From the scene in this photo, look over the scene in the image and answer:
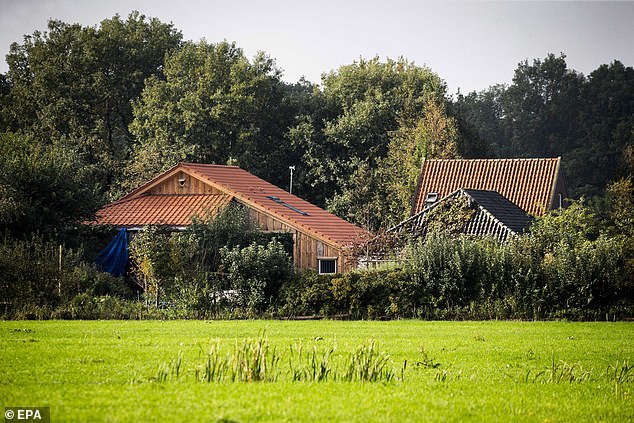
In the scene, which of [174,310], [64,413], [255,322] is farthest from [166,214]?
[64,413]

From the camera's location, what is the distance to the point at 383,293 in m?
32.0

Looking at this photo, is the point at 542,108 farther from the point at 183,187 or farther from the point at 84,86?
the point at 183,187

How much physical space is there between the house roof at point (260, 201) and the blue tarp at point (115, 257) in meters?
3.38

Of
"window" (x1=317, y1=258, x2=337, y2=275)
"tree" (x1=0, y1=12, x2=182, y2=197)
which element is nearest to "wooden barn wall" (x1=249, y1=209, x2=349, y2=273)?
"window" (x1=317, y1=258, x2=337, y2=275)

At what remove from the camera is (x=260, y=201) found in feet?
154

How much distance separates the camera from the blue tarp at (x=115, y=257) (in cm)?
4372

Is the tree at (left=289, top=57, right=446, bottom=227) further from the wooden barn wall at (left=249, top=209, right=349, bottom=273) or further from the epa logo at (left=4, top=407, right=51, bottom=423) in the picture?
the epa logo at (left=4, top=407, right=51, bottom=423)

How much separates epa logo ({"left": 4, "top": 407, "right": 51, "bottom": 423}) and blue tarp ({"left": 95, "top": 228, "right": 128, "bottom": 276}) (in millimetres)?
32122

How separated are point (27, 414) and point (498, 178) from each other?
153ft

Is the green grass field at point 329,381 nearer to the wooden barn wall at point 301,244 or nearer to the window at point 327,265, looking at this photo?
the wooden barn wall at point 301,244

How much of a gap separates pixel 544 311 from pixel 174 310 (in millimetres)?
11132

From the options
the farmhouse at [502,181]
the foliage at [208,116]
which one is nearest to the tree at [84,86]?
the foliage at [208,116]

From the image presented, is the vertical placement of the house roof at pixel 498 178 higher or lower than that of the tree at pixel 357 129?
lower

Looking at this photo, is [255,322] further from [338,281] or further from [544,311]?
[544,311]
